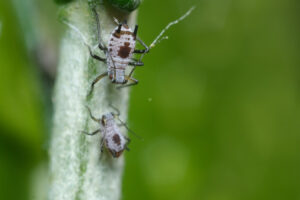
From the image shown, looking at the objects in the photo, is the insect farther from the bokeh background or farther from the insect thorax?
the bokeh background

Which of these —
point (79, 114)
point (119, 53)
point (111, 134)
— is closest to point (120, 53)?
point (119, 53)

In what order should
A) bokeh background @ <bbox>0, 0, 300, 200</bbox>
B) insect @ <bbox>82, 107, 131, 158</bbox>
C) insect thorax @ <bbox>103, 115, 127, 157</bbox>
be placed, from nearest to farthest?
insect @ <bbox>82, 107, 131, 158</bbox>
insect thorax @ <bbox>103, 115, 127, 157</bbox>
bokeh background @ <bbox>0, 0, 300, 200</bbox>

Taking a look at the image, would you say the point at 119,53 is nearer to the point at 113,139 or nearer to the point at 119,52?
the point at 119,52

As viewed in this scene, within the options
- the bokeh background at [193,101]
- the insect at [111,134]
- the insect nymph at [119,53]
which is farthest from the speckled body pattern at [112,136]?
the bokeh background at [193,101]

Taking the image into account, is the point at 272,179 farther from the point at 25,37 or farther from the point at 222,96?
the point at 25,37

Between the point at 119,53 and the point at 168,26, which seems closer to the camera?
the point at 119,53

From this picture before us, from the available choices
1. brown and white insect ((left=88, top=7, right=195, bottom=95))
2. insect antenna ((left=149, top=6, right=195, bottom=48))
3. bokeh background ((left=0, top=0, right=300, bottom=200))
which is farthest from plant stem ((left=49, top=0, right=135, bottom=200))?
insect antenna ((left=149, top=6, right=195, bottom=48))

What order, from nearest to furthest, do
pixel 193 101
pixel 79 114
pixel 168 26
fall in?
pixel 79 114
pixel 168 26
pixel 193 101
